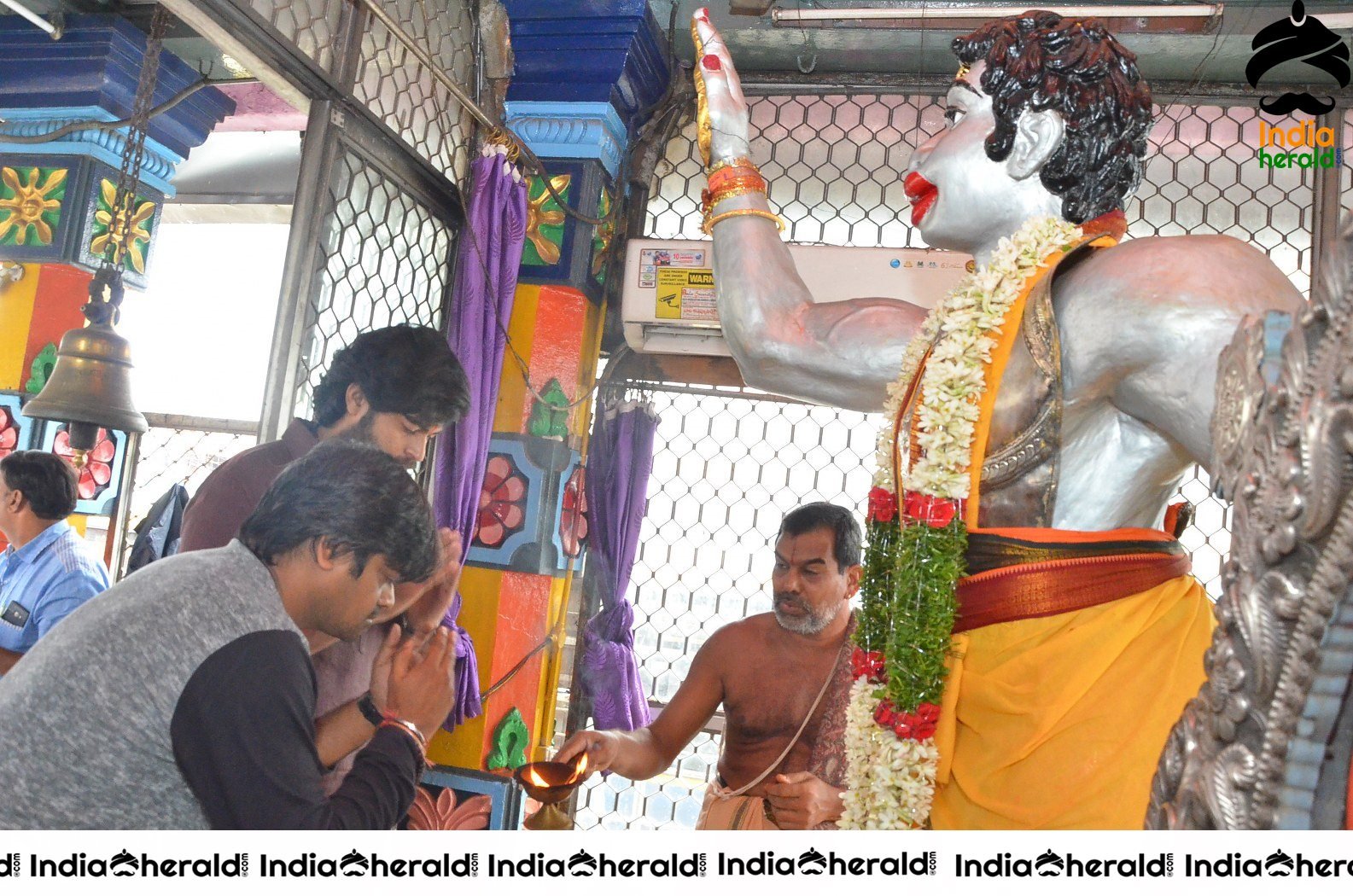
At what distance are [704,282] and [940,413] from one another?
285 centimetres

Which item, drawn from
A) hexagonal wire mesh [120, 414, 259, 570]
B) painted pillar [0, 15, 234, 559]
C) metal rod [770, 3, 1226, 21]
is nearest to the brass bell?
painted pillar [0, 15, 234, 559]

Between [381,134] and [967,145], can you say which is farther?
[381,134]

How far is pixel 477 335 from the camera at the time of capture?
3717 millimetres

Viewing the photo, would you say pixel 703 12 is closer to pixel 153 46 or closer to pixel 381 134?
pixel 381 134

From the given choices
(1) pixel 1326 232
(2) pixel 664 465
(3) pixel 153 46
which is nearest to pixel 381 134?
(3) pixel 153 46

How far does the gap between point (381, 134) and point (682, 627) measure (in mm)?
2091

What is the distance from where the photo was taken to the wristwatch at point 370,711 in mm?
1779

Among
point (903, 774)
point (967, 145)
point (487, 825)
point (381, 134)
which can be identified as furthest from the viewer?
point (487, 825)

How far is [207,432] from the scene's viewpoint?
5238mm

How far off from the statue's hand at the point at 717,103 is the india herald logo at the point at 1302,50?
3.02 m

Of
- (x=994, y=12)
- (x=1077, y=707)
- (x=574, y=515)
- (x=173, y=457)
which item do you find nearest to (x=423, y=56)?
(x=574, y=515)

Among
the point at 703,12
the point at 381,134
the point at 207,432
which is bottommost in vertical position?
the point at 207,432

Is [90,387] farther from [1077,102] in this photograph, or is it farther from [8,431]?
[1077,102]

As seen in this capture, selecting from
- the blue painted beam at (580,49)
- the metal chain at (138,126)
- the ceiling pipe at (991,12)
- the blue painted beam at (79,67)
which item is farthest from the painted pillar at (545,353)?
the blue painted beam at (79,67)
